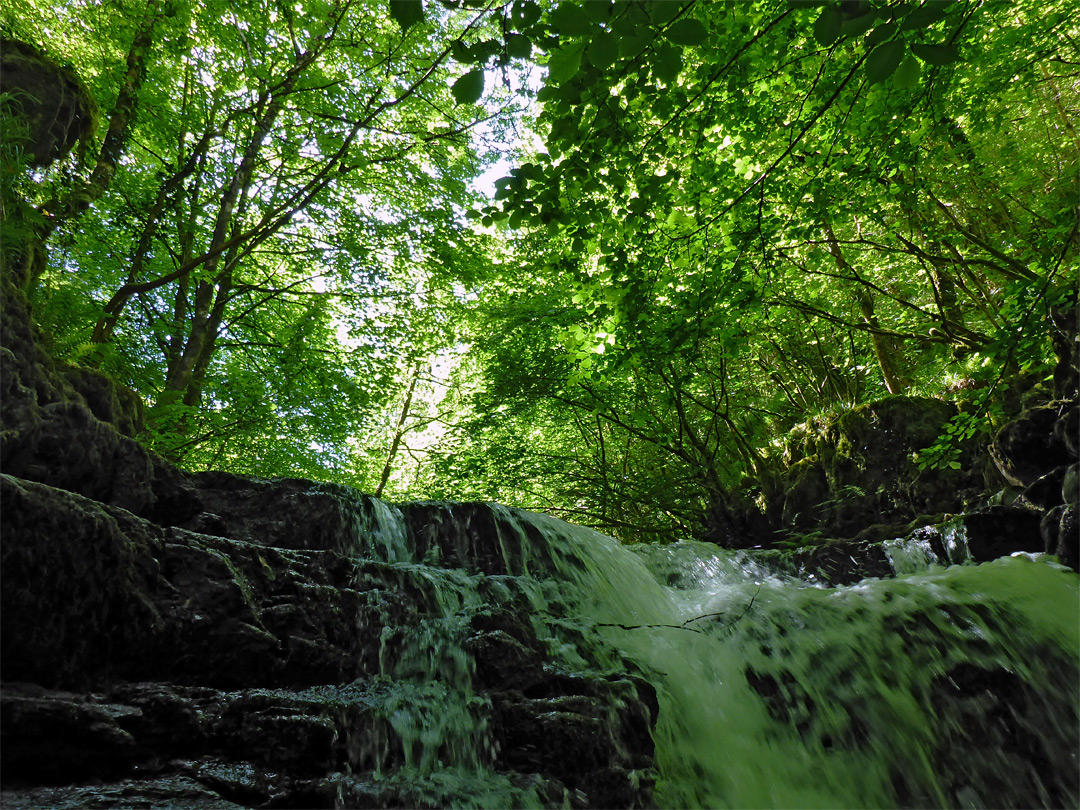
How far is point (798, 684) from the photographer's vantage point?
13.2ft

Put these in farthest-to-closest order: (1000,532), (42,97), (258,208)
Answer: (258,208) < (1000,532) < (42,97)

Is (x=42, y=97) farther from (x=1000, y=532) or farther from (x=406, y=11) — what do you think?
(x=1000, y=532)

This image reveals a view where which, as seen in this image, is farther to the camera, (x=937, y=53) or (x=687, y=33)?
(x=687, y=33)

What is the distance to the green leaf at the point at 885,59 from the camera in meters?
1.54

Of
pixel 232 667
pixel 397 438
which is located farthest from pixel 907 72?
pixel 397 438

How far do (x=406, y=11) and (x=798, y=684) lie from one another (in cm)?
458

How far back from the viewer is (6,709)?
2.27 m

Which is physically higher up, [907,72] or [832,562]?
[907,72]

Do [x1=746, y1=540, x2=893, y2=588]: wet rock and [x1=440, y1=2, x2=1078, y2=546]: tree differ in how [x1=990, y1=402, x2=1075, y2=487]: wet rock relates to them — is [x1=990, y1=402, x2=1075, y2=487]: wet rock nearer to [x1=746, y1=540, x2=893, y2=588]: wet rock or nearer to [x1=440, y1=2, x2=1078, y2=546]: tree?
[x1=440, y1=2, x2=1078, y2=546]: tree

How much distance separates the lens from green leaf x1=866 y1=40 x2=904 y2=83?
1.54 meters

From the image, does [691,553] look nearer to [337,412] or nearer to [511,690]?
[511,690]

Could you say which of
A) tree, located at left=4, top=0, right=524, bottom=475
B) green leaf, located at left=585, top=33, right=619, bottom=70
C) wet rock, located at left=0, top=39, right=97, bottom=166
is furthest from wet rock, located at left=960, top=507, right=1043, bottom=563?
wet rock, located at left=0, top=39, right=97, bottom=166

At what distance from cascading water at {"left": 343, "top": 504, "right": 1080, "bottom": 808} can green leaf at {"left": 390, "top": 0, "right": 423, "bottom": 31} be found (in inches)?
128

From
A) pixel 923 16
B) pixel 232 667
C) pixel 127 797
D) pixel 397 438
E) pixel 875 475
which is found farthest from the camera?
pixel 397 438
